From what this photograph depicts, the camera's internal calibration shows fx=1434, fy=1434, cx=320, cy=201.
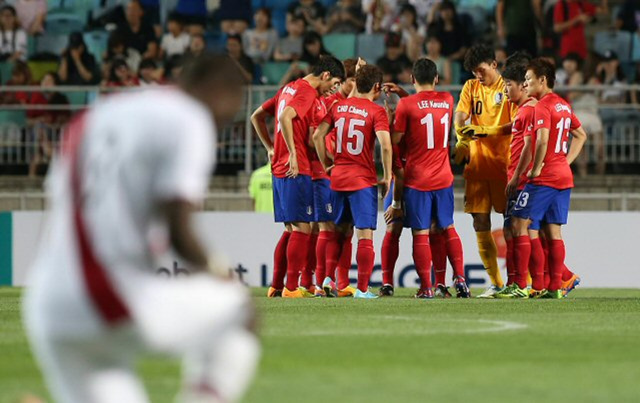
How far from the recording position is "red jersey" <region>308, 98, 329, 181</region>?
14.9 metres

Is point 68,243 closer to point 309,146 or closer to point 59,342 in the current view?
point 59,342

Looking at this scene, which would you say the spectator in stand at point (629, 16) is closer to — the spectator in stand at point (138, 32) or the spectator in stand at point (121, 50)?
the spectator in stand at point (138, 32)

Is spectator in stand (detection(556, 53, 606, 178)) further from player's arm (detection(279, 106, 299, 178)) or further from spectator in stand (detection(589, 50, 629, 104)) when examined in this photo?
player's arm (detection(279, 106, 299, 178))

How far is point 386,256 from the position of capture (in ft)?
48.2

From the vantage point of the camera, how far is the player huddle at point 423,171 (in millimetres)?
13875

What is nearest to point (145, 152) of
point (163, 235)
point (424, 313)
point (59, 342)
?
point (163, 235)

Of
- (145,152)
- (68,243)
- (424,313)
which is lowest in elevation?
(424,313)

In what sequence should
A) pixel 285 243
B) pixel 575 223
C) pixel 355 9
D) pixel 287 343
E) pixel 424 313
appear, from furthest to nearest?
1. pixel 355 9
2. pixel 575 223
3. pixel 285 243
4. pixel 424 313
5. pixel 287 343

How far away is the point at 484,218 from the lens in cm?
1473

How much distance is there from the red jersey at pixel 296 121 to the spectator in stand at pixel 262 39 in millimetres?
7072

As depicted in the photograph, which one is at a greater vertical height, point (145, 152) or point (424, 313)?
point (145, 152)

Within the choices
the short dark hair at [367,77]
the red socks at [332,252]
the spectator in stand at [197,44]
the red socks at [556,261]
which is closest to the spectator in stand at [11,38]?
the spectator in stand at [197,44]

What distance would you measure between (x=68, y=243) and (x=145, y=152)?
362mm

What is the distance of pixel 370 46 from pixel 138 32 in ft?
12.1
